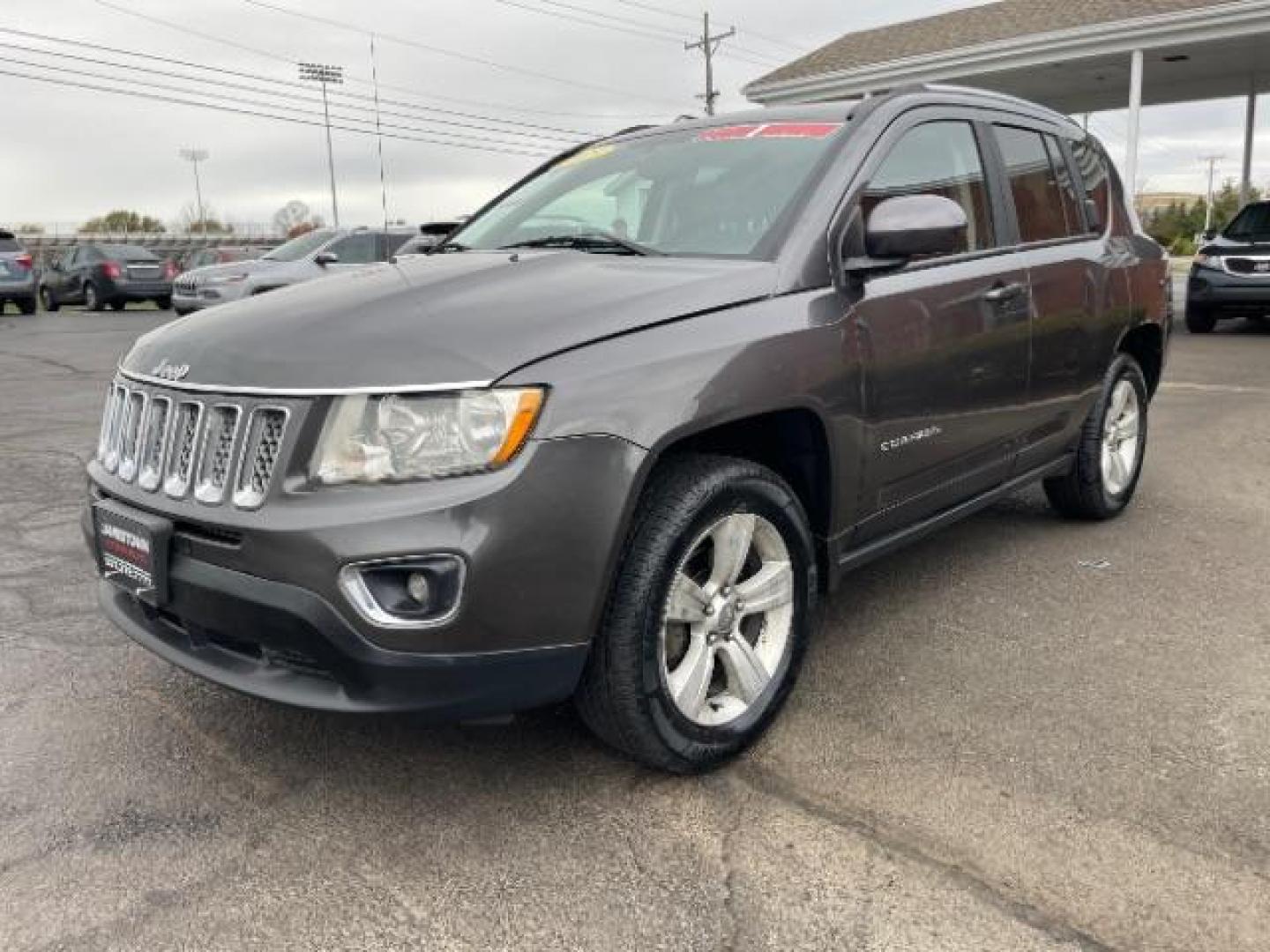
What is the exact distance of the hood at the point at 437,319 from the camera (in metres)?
2.40

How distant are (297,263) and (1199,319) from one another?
1202 cm

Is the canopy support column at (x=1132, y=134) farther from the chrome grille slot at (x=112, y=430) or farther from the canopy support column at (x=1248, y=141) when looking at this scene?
the chrome grille slot at (x=112, y=430)

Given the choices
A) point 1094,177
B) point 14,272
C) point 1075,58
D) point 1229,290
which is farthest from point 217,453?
point 14,272

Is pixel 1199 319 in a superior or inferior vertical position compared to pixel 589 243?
inferior

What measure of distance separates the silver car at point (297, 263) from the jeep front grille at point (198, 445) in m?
12.1

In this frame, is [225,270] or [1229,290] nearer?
[1229,290]

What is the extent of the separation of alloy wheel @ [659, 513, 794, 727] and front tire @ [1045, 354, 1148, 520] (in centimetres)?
243

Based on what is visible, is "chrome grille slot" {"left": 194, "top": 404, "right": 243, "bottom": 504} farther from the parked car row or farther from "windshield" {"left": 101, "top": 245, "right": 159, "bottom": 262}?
"windshield" {"left": 101, "top": 245, "right": 159, "bottom": 262}

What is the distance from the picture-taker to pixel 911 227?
304 centimetres

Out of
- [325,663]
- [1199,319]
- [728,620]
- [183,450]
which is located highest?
[183,450]

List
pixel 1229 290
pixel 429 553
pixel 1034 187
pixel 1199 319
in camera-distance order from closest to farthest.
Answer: pixel 429 553 → pixel 1034 187 → pixel 1229 290 → pixel 1199 319

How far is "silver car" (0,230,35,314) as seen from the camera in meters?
21.2

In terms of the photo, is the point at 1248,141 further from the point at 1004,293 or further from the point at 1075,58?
the point at 1004,293

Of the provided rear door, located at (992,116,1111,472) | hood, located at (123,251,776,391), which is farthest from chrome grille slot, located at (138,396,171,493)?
rear door, located at (992,116,1111,472)
